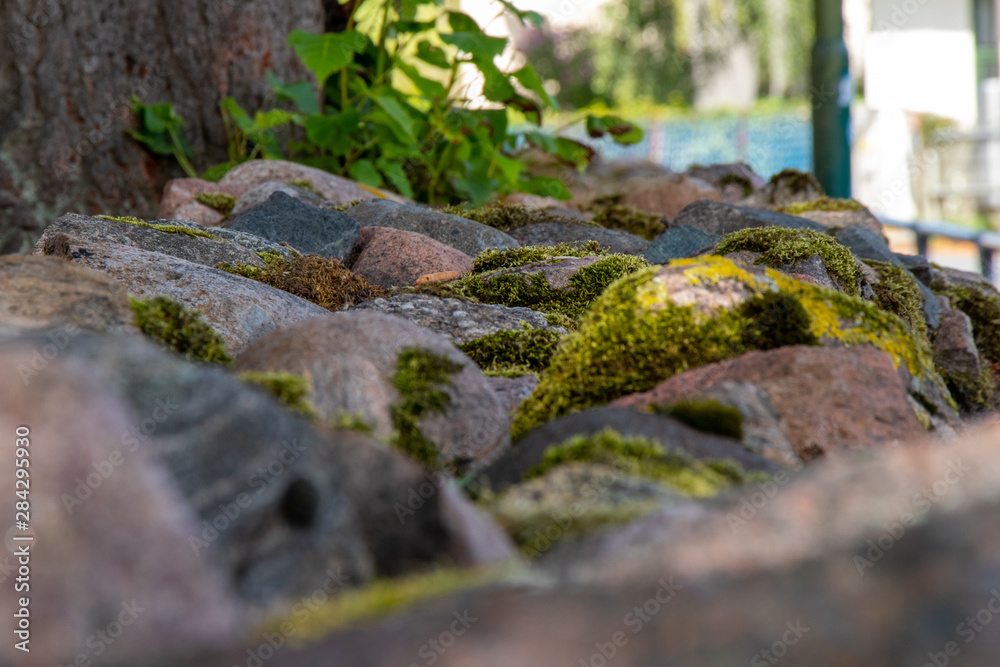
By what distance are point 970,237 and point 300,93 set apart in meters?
5.15

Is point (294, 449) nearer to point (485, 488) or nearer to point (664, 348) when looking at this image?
point (485, 488)

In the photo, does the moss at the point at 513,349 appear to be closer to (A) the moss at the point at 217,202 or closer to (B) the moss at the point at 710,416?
(B) the moss at the point at 710,416

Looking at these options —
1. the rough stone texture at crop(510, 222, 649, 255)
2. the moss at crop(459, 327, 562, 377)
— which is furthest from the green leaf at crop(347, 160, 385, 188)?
the moss at crop(459, 327, 562, 377)

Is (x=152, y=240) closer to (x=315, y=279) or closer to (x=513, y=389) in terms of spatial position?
(x=315, y=279)

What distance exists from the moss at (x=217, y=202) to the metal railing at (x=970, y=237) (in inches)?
199

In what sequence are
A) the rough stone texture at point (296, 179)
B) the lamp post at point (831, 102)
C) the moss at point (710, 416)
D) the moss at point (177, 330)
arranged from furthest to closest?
1. the lamp post at point (831, 102)
2. the rough stone texture at point (296, 179)
3. the moss at point (177, 330)
4. the moss at point (710, 416)

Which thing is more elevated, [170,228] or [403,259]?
[170,228]

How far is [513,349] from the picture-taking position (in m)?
3.73

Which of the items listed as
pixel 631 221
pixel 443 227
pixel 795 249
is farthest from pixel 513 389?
pixel 631 221

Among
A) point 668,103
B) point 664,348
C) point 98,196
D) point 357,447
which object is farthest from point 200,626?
point 668,103

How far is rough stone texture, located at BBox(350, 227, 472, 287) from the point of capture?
468cm

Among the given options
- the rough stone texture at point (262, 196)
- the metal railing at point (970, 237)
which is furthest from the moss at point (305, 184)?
the metal railing at point (970, 237)

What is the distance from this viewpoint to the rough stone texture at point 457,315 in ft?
12.5

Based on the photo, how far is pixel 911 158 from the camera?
16.7m
